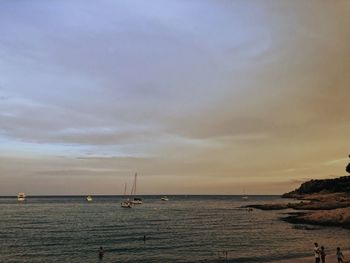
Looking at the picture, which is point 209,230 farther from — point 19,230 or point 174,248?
point 19,230

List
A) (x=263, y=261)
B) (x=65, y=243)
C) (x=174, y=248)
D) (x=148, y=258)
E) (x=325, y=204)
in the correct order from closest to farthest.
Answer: (x=263, y=261) → (x=148, y=258) → (x=174, y=248) → (x=65, y=243) → (x=325, y=204)

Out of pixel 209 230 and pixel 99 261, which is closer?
pixel 99 261

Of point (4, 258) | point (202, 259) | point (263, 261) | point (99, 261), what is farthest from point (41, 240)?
point (263, 261)

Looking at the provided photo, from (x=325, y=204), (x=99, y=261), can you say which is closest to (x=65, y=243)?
(x=99, y=261)

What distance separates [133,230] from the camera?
84062 millimetres

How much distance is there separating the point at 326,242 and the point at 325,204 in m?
63.5

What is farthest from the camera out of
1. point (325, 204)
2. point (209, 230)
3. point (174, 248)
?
point (325, 204)

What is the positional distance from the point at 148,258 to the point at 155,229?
1369 inches

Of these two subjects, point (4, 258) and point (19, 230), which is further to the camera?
point (19, 230)

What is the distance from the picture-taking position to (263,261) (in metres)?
48.4

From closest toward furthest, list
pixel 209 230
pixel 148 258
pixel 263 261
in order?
pixel 263 261
pixel 148 258
pixel 209 230

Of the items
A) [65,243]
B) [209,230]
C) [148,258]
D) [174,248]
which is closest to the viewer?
[148,258]

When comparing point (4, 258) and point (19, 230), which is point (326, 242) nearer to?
point (4, 258)

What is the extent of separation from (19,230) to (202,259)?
49929mm
